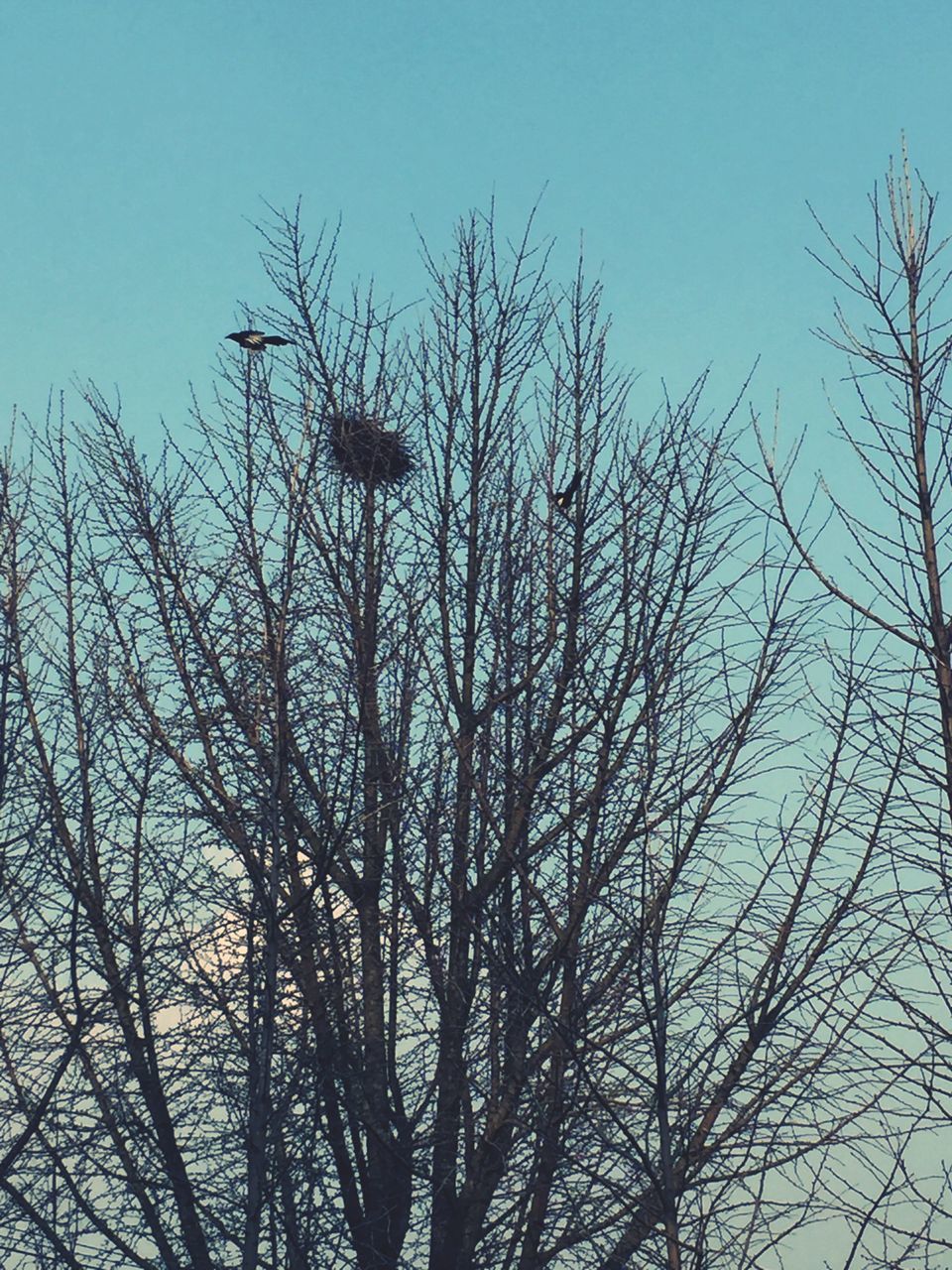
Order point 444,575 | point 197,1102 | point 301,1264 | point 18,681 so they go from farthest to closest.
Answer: point 444,575, point 18,681, point 197,1102, point 301,1264

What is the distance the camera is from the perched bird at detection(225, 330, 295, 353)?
411 inches

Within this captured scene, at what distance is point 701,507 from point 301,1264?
17.1 feet

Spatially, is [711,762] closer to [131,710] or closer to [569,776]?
[569,776]

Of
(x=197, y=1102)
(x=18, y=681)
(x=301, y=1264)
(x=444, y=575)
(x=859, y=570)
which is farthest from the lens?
(x=444, y=575)

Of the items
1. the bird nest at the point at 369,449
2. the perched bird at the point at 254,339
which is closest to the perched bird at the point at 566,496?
the bird nest at the point at 369,449

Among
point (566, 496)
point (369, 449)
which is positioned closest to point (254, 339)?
point (369, 449)

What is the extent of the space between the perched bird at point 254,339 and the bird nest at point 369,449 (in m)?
0.79

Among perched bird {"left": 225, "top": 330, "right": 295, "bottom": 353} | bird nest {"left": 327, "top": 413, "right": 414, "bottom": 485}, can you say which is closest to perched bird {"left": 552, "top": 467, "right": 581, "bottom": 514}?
bird nest {"left": 327, "top": 413, "right": 414, "bottom": 485}

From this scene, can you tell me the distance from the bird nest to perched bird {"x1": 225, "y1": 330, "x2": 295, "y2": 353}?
79 cm

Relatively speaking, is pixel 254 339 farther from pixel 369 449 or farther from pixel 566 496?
pixel 566 496

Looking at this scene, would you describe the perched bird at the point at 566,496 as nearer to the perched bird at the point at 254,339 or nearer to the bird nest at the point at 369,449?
the bird nest at the point at 369,449

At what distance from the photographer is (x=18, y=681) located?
29.2 feet

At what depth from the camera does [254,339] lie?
10609 mm

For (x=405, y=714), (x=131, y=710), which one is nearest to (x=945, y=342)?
(x=405, y=714)
